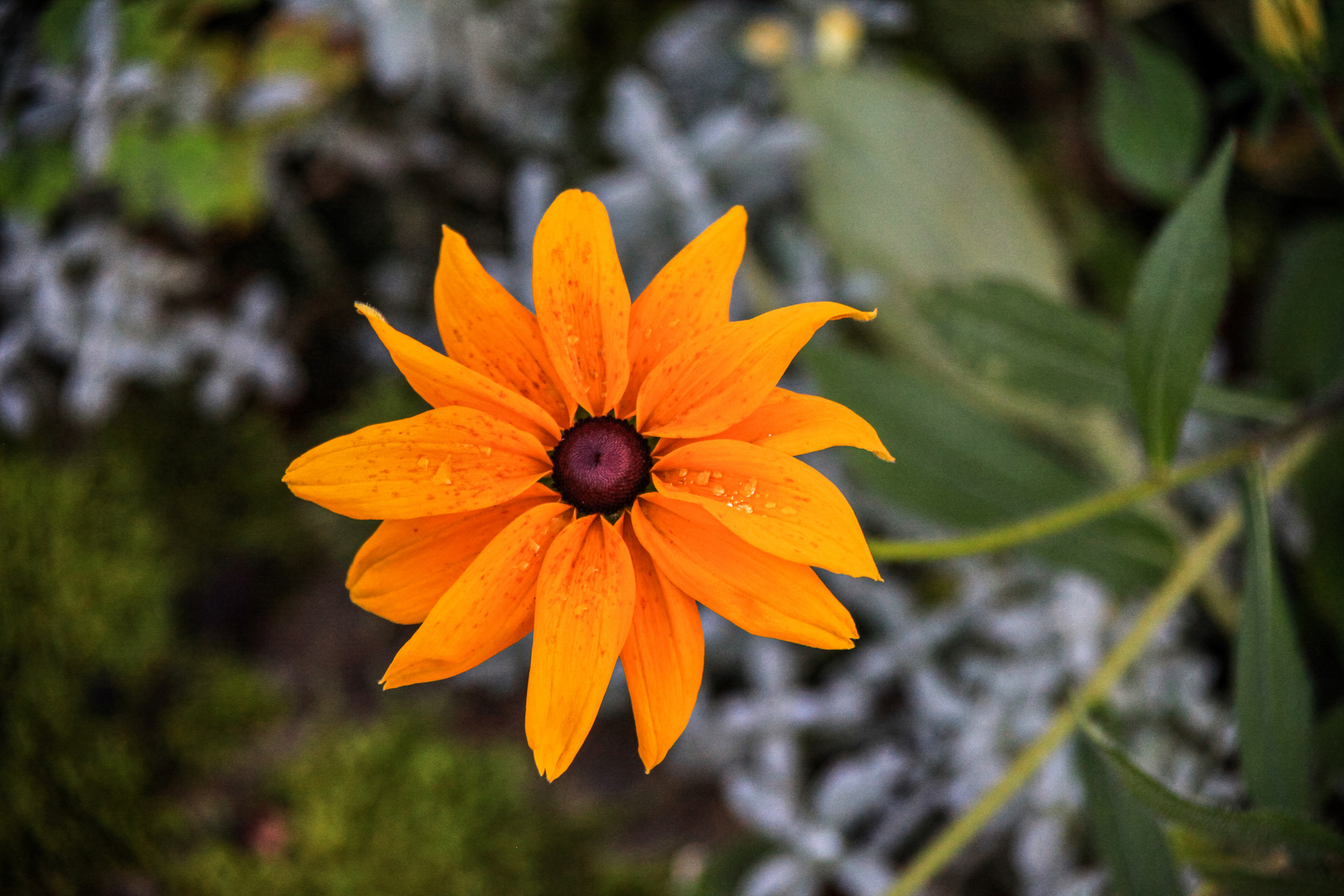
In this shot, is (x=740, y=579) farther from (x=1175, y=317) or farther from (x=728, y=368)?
(x=1175, y=317)

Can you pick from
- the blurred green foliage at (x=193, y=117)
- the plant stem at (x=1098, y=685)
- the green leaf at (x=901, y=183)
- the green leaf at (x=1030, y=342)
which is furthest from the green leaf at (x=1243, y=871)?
the blurred green foliage at (x=193, y=117)

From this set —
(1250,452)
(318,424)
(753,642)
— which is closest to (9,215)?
(318,424)

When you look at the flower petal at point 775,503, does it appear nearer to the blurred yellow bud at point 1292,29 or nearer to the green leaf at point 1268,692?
the green leaf at point 1268,692

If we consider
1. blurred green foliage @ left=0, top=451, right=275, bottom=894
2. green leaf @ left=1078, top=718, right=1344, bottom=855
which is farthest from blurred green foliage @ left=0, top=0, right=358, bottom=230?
green leaf @ left=1078, top=718, right=1344, bottom=855

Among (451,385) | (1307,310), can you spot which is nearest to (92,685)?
(451,385)

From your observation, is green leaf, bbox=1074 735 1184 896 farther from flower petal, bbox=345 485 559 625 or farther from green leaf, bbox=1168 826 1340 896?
flower petal, bbox=345 485 559 625

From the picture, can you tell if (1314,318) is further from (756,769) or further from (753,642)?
(756,769)
